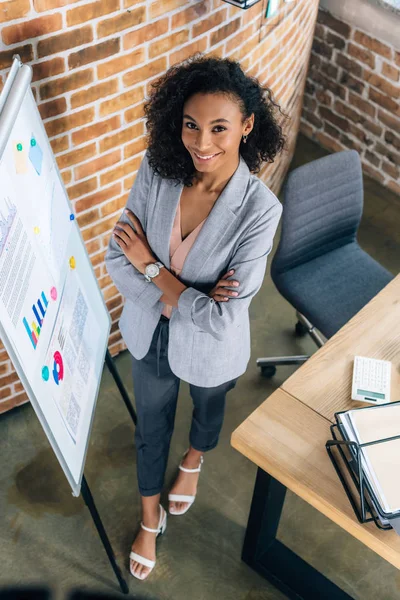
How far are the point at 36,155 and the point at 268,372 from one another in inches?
65.6

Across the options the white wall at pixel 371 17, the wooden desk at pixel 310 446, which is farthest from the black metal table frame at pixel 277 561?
the white wall at pixel 371 17

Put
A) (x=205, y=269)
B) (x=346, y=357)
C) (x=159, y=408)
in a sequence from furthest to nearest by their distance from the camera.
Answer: (x=159, y=408)
(x=346, y=357)
(x=205, y=269)

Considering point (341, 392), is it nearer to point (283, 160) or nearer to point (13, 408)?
point (13, 408)

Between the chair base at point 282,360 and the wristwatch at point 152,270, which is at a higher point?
the wristwatch at point 152,270

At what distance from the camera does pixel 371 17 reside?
146 inches

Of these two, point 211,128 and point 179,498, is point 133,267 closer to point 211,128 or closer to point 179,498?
point 211,128

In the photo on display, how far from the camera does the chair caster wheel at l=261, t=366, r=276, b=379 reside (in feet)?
10.5

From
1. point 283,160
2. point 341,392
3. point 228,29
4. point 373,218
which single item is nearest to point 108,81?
point 228,29

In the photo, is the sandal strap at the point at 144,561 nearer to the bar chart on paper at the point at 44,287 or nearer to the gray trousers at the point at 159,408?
the gray trousers at the point at 159,408

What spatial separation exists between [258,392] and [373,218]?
1472 mm

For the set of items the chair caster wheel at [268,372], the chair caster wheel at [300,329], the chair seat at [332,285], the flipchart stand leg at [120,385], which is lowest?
the chair caster wheel at [268,372]

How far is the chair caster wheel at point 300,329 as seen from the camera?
3.36 meters

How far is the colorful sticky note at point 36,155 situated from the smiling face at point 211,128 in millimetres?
413

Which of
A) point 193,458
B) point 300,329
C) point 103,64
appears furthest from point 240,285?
point 300,329
